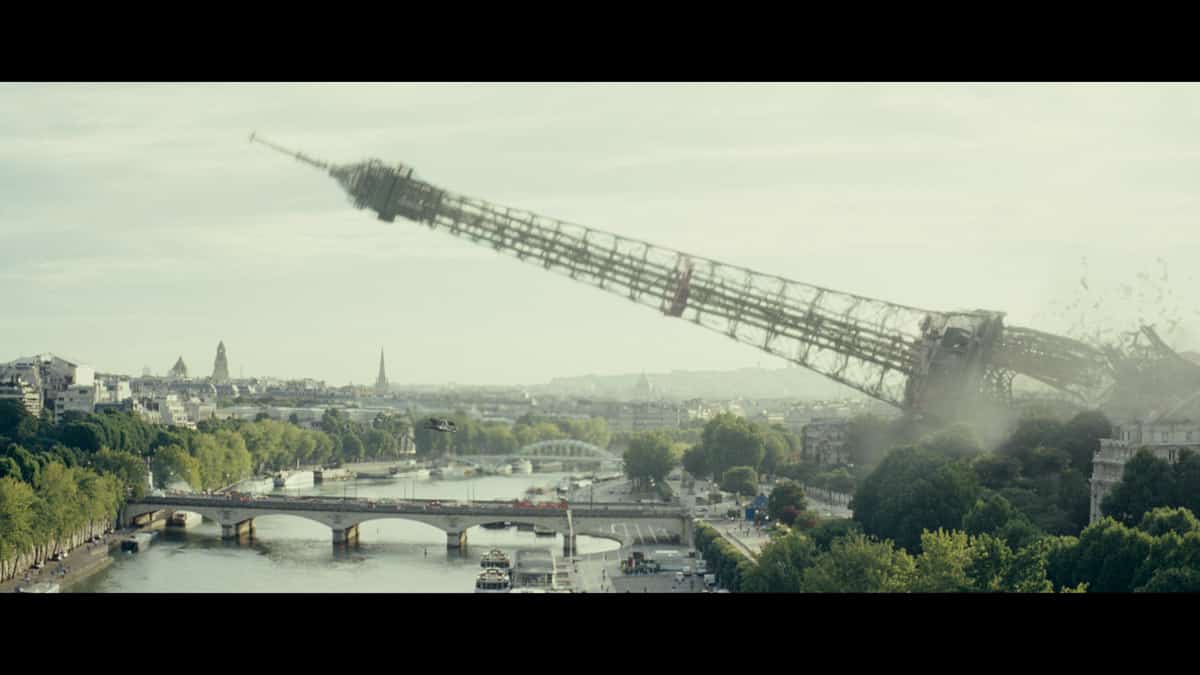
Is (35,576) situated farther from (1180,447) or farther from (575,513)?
(1180,447)

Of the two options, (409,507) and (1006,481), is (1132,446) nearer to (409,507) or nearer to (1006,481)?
(1006,481)

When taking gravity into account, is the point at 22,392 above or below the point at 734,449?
above

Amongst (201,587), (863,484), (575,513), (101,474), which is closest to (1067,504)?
(863,484)

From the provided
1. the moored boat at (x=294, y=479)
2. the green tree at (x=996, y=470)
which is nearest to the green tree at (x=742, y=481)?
the moored boat at (x=294, y=479)

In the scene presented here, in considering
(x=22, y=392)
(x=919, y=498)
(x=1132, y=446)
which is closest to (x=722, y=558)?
(x=919, y=498)

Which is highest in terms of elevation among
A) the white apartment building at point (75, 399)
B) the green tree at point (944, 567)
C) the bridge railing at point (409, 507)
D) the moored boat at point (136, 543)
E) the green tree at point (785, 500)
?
the white apartment building at point (75, 399)

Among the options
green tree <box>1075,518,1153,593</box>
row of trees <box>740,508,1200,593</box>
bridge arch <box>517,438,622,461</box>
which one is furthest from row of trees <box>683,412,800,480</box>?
green tree <box>1075,518,1153,593</box>

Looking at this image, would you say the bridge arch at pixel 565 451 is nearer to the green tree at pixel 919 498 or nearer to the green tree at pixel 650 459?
the green tree at pixel 650 459
